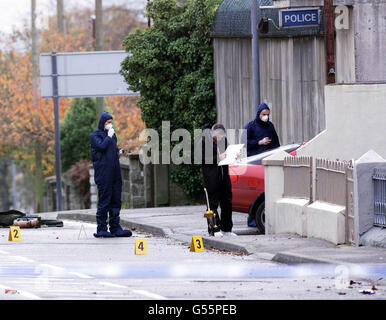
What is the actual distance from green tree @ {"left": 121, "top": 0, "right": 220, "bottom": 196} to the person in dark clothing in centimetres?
986

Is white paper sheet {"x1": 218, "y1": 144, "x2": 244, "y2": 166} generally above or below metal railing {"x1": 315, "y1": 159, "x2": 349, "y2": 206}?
above

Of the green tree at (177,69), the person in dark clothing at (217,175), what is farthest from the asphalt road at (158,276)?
the green tree at (177,69)

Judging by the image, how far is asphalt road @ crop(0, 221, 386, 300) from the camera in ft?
34.9

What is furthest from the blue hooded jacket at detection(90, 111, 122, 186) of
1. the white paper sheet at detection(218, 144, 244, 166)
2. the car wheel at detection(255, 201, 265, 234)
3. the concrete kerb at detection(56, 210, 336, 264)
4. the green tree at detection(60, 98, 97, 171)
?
the green tree at detection(60, 98, 97, 171)

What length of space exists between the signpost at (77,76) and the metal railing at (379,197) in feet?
58.8

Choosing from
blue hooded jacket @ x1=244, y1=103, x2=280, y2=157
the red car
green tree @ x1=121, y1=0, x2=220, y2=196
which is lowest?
the red car

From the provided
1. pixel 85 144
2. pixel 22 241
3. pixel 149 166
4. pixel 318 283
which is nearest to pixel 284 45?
pixel 149 166

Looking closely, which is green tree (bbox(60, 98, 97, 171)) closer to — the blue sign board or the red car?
the blue sign board

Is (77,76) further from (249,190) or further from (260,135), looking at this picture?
(249,190)

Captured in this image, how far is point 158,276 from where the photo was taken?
40.3 feet

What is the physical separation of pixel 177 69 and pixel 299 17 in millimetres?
5293

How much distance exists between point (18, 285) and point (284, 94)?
15.8 m
